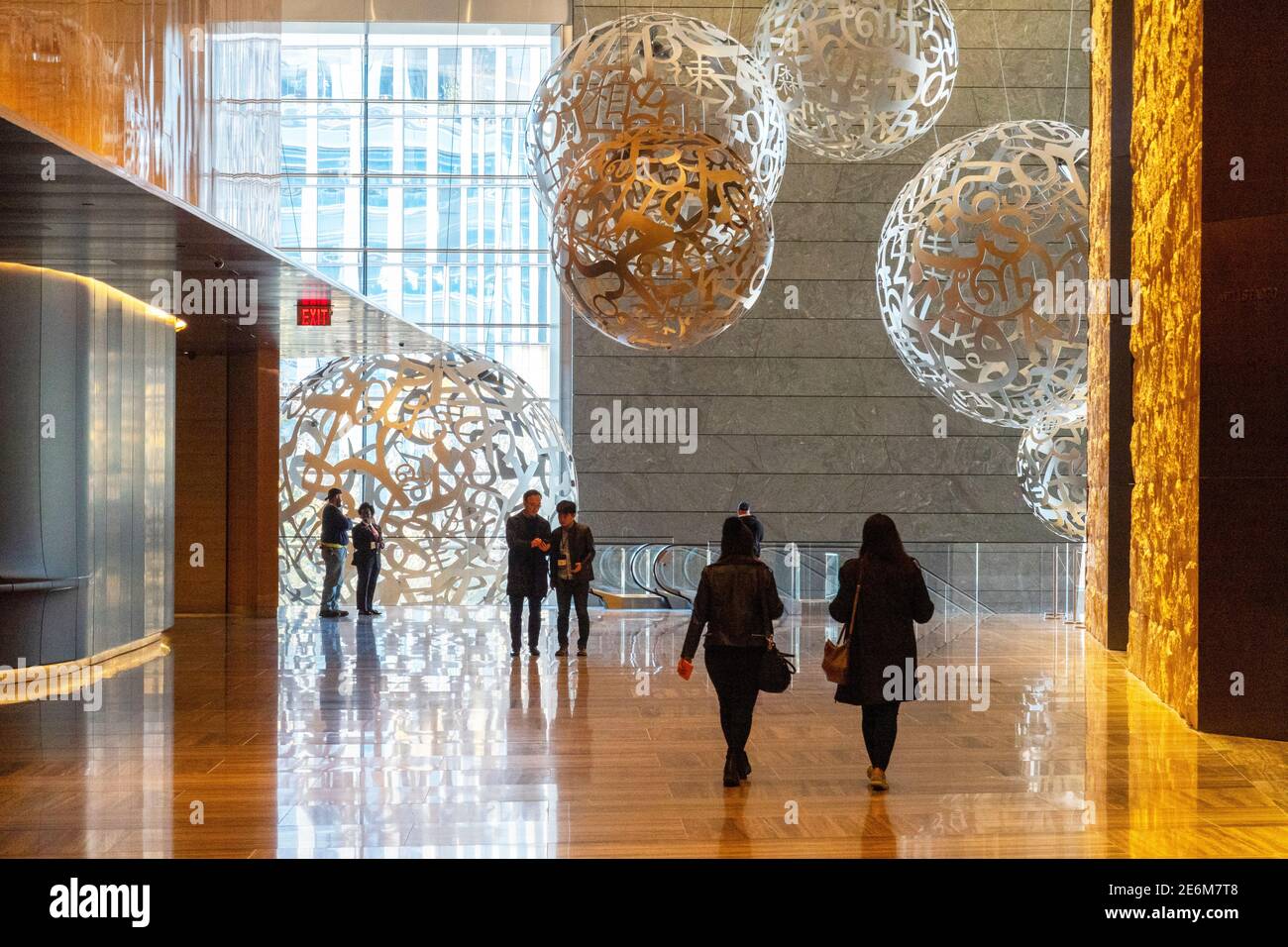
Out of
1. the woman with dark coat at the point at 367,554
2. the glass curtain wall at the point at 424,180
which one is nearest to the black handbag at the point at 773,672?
the woman with dark coat at the point at 367,554

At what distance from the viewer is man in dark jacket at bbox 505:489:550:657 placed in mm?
11141

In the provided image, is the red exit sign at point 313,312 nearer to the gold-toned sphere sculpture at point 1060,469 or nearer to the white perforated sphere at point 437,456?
the white perforated sphere at point 437,456

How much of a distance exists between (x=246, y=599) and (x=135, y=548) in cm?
295

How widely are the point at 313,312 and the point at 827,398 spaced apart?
9.47m

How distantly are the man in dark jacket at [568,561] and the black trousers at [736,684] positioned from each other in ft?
15.5

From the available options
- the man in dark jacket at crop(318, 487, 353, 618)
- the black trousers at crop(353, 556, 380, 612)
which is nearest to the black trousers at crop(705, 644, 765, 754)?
the man in dark jacket at crop(318, 487, 353, 618)

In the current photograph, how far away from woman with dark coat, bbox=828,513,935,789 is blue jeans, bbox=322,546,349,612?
854 cm

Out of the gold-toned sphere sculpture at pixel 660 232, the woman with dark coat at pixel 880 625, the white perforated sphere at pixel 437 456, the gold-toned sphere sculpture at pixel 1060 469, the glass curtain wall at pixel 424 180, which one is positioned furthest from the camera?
the glass curtain wall at pixel 424 180

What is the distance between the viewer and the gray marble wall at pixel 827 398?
19.8 metres

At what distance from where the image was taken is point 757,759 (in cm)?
730

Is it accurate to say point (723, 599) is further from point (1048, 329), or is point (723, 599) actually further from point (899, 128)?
point (899, 128)

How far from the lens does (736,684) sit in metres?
6.70

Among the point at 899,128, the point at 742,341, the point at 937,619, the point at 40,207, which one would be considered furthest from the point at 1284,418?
the point at 742,341

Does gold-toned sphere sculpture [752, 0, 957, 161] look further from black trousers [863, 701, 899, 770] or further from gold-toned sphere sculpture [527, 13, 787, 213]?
black trousers [863, 701, 899, 770]
